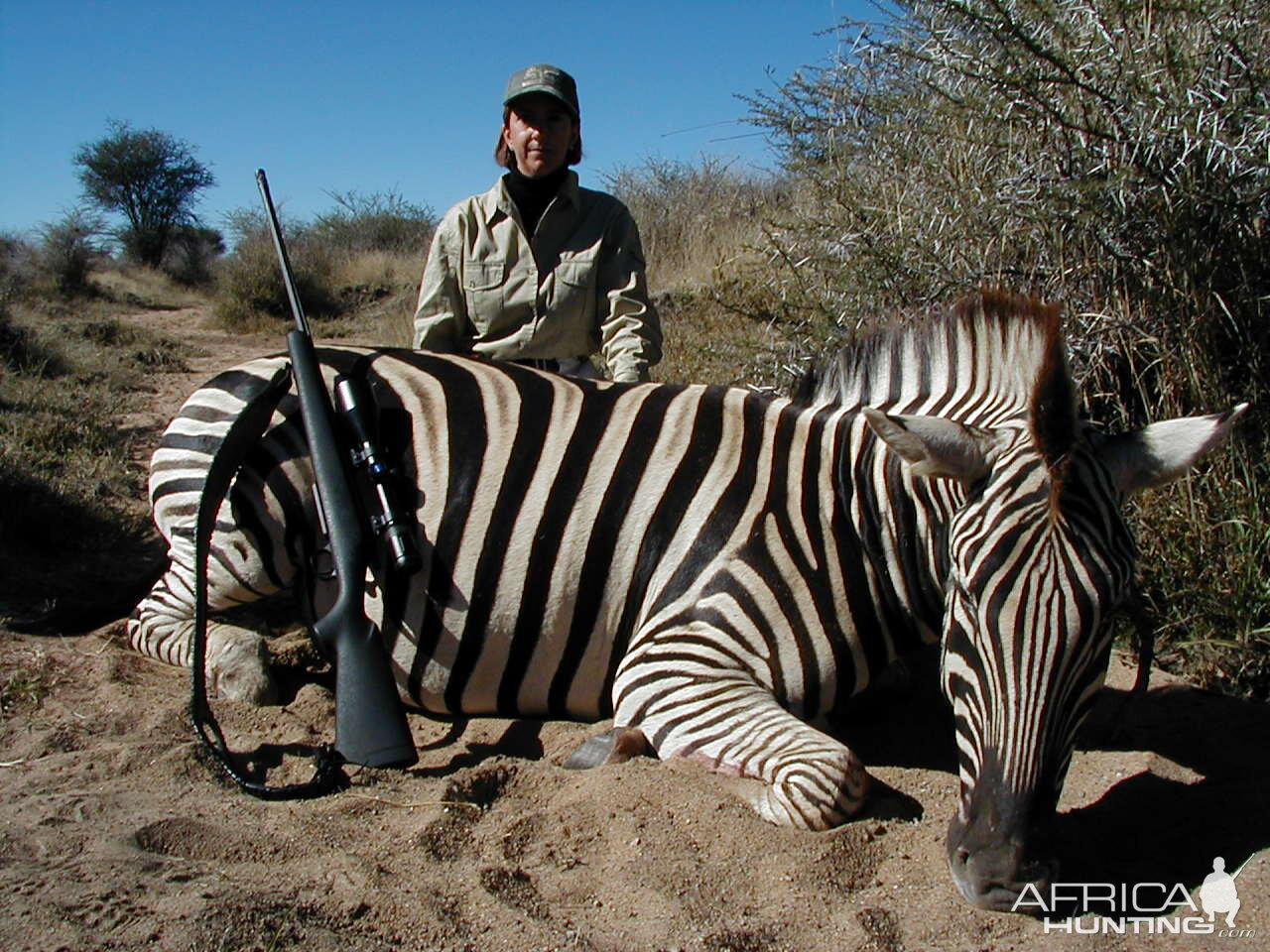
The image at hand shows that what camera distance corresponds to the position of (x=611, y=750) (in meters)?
2.83

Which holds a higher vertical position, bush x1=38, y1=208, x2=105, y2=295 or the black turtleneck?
bush x1=38, y1=208, x2=105, y2=295

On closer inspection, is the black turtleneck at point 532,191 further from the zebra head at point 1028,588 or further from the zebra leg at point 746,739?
the zebra head at point 1028,588

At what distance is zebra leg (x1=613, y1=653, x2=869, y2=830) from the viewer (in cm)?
247

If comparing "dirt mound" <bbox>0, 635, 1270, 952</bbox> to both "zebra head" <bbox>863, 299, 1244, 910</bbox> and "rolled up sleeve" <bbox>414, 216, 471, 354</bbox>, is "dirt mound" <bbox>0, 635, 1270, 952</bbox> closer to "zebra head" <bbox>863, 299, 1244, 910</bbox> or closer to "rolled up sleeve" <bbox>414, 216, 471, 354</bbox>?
"zebra head" <bbox>863, 299, 1244, 910</bbox>

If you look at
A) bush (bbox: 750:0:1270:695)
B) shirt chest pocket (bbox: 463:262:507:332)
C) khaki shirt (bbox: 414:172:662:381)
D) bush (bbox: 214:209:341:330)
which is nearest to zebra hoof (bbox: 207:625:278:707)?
khaki shirt (bbox: 414:172:662:381)

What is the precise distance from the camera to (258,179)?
420 centimetres

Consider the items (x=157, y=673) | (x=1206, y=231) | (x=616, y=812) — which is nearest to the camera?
(x=616, y=812)

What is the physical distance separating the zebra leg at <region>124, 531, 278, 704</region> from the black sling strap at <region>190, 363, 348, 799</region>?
0.16 metres

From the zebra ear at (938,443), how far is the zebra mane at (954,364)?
25cm

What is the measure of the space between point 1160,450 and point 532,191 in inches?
121

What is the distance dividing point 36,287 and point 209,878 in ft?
54.6

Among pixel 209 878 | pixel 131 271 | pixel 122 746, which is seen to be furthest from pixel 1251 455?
pixel 131 271

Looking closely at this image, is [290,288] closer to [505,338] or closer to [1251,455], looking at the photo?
[505,338]

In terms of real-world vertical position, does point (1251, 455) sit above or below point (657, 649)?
above
